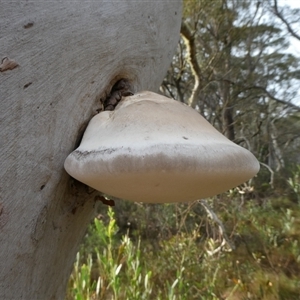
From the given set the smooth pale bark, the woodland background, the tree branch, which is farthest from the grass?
the tree branch

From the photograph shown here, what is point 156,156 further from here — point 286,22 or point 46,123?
point 286,22

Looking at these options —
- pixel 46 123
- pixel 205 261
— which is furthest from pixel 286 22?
pixel 46 123

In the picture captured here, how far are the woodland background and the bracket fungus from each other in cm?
102

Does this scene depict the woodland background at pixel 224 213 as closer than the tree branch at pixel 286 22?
Yes

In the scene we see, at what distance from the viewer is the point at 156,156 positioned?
1.15ft

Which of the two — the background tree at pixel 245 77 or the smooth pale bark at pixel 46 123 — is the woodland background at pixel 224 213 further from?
the smooth pale bark at pixel 46 123

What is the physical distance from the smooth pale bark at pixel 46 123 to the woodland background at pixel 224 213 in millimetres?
967

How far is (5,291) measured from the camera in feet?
1.31

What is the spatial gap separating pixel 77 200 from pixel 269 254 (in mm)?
3280

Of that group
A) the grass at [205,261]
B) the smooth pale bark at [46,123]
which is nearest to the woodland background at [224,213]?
the grass at [205,261]

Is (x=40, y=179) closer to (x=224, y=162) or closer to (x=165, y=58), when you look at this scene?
(x=224, y=162)

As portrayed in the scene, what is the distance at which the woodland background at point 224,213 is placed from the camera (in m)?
2.16

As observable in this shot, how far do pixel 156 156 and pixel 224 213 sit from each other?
12.9 feet

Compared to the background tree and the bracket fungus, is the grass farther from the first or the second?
the background tree
